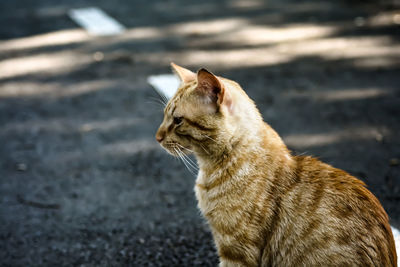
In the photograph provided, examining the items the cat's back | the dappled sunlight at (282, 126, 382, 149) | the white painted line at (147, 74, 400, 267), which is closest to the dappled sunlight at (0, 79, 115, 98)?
the white painted line at (147, 74, 400, 267)

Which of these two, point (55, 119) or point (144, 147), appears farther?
point (55, 119)

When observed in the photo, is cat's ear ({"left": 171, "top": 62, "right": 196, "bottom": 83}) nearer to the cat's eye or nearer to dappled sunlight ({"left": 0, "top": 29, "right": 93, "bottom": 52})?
the cat's eye

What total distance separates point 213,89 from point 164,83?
256 centimetres

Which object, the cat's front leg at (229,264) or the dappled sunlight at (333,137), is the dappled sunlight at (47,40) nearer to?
the dappled sunlight at (333,137)

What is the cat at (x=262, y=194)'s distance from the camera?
197 cm

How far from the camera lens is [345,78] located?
4.66m

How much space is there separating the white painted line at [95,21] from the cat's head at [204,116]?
13.3 feet

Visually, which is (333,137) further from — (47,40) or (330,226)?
(47,40)

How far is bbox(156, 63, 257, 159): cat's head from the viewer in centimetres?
215

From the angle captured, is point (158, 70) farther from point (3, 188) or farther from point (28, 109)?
point (3, 188)

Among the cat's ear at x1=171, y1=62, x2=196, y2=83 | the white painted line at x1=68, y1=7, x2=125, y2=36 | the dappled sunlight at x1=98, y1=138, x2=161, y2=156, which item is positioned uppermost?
the cat's ear at x1=171, y1=62, x2=196, y2=83

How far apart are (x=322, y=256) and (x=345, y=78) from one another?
3114 millimetres

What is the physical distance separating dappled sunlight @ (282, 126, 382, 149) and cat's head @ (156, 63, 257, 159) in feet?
4.93

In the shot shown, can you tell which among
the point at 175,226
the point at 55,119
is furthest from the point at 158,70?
the point at 175,226
